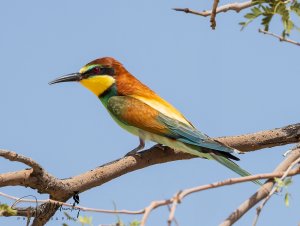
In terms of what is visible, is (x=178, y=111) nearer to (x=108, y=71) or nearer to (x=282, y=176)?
(x=108, y=71)

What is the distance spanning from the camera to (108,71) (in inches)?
158

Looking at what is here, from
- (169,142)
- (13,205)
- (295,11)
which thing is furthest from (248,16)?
(169,142)

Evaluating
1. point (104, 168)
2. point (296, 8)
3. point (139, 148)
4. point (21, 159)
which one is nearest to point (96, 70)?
point (139, 148)

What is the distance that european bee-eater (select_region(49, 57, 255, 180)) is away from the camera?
337 centimetres

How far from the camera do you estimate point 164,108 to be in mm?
3709

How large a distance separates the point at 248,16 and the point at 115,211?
85cm

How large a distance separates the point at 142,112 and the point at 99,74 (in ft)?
1.51

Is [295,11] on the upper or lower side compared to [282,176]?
upper

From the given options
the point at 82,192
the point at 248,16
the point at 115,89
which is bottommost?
the point at 82,192

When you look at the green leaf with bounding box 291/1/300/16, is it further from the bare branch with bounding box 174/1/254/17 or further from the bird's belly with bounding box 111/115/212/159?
the bird's belly with bounding box 111/115/212/159

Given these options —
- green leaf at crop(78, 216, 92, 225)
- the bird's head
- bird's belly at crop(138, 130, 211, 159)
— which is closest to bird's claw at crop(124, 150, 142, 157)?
bird's belly at crop(138, 130, 211, 159)

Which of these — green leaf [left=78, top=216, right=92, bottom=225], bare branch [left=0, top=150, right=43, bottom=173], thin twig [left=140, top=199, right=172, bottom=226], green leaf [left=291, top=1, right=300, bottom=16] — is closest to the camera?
thin twig [left=140, top=199, right=172, bottom=226]

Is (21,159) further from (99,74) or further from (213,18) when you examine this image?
(99,74)

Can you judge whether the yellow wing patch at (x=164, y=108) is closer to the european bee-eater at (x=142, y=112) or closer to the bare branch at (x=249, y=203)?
the european bee-eater at (x=142, y=112)
